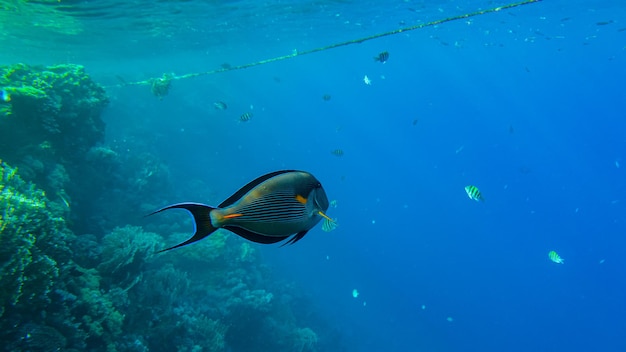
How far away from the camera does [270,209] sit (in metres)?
1.31

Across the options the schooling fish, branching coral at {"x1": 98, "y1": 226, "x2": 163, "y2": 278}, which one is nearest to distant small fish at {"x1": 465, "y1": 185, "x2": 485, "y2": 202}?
branching coral at {"x1": 98, "y1": 226, "x2": 163, "y2": 278}

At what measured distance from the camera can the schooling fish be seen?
124 cm

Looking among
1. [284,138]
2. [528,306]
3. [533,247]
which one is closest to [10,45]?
[284,138]

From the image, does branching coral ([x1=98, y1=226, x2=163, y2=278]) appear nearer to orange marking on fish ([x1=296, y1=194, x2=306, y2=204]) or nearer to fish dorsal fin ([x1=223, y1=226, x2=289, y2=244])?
fish dorsal fin ([x1=223, y1=226, x2=289, y2=244])

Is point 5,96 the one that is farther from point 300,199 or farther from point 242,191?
point 300,199

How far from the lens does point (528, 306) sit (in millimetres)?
46781

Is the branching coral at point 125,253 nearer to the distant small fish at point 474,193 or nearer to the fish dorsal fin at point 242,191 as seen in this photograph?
the fish dorsal fin at point 242,191

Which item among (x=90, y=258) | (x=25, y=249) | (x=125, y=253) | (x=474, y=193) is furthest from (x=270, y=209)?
(x=474, y=193)

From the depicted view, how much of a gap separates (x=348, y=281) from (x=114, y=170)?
28404 millimetres

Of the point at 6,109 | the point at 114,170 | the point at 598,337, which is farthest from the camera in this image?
the point at 598,337

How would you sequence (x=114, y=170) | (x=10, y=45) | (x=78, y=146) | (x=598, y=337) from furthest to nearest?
(x=598, y=337) < (x=10, y=45) < (x=114, y=170) < (x=78, y=146)

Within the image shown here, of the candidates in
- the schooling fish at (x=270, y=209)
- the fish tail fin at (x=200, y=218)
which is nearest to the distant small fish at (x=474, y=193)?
the schooling fish at (x=270, y=209)

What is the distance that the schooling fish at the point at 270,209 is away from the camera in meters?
1.24

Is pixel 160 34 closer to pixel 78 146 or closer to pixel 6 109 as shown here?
Result: pixel 78 146
